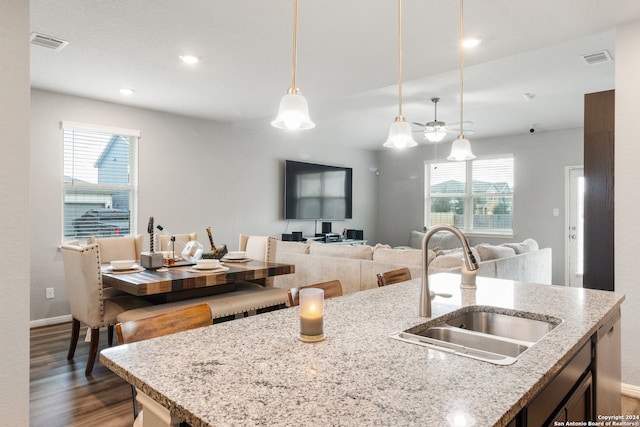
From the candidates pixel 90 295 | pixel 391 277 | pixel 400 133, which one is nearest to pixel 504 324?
pixel 391 277

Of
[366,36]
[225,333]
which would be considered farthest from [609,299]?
[366,36]

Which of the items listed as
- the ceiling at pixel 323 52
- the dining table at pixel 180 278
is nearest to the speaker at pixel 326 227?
the ceiling at pixel 323 52

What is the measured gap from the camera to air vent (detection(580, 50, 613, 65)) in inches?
140

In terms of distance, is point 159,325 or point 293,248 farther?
point 293,248

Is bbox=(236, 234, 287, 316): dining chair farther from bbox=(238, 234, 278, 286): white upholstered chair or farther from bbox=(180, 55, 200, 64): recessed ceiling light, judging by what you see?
bbox=(180, 55, 200, 64): recessed ceiling light

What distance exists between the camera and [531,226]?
273 inches

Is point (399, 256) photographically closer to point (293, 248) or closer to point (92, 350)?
point (293, 248)

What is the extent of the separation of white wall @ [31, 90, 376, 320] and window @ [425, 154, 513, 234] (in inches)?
81.8

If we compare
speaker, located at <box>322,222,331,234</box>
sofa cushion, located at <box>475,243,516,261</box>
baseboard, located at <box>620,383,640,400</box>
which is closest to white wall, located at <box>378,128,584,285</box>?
speaker, located at <box>322,222,331,234</box>

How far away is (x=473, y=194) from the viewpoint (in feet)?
25.4

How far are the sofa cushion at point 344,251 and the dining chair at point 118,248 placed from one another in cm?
184

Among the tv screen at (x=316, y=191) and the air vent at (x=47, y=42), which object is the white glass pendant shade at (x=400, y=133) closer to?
the air vent at (x=47, y=42)

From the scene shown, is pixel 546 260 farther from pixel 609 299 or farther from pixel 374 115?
pixel 609 299

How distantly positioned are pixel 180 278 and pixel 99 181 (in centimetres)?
266
